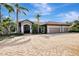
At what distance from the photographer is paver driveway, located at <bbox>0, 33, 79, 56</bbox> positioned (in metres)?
3.08

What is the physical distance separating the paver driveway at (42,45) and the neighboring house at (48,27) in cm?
7

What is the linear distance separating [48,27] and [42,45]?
0.28 m

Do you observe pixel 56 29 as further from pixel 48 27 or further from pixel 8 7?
pixel 8 7

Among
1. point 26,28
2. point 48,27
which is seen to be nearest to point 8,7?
point 26,28

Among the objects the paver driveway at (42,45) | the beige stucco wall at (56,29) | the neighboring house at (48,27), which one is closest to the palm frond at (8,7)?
the neighboring house at (48,27)

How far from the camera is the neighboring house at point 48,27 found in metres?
3.16

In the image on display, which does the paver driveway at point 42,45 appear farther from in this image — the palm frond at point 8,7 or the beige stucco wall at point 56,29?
the palm frond at point 8,7

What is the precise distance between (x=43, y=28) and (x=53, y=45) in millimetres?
293

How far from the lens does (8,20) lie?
3.15 meters

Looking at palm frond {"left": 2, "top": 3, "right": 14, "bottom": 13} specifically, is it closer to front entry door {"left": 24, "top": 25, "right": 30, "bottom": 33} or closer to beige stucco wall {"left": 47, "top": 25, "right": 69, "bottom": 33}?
front entry door {"left": 24, "top": 25, "right": 30, "bottom": 33}

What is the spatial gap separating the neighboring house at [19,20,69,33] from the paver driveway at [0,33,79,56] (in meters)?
0.07

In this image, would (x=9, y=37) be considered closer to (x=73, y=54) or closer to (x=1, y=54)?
(x=1, y=54)

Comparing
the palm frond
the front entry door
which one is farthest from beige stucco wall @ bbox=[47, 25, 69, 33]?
the palm frond

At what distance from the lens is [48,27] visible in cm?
323
